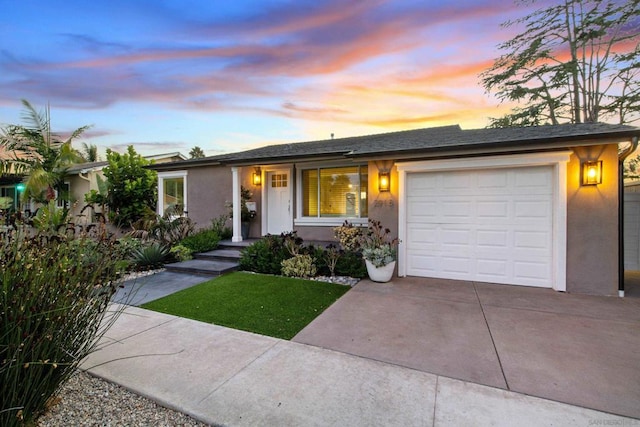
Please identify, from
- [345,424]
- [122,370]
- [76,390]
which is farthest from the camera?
[122,370]

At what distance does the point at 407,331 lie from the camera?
404cm

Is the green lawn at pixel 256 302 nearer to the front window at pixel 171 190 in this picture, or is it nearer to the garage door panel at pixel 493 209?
the garage door panel at pixel 493 209

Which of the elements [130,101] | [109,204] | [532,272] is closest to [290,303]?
[532,272]

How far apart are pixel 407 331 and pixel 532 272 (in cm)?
369

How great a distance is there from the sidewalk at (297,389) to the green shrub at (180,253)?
4.66m

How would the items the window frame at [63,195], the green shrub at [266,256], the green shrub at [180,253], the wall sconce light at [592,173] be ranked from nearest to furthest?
the wall sconce light at [592,173], the green shrub at [266,256], the green shrub at [180,253], the window frame at [63,195]

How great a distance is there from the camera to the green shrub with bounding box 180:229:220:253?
28.6ft

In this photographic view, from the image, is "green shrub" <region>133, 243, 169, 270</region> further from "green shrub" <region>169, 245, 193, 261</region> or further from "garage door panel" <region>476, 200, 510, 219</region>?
"garage door panel" <region>476, 200, 510, 219</region>

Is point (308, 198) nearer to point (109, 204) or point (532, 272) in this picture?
point (532, 272)

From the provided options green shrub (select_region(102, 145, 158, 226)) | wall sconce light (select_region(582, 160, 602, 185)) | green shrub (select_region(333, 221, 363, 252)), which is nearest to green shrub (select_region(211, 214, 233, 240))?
green shrub (select_region(102, 145, 158, 226))

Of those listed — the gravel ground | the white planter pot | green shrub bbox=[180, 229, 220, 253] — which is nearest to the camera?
the gravel ground

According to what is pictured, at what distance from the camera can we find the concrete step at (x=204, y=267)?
7180mm

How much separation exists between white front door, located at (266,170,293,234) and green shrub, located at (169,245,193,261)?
278cm

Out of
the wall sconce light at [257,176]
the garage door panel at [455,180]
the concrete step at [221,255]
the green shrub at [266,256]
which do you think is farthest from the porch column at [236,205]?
the garage door panel at [455,180]
